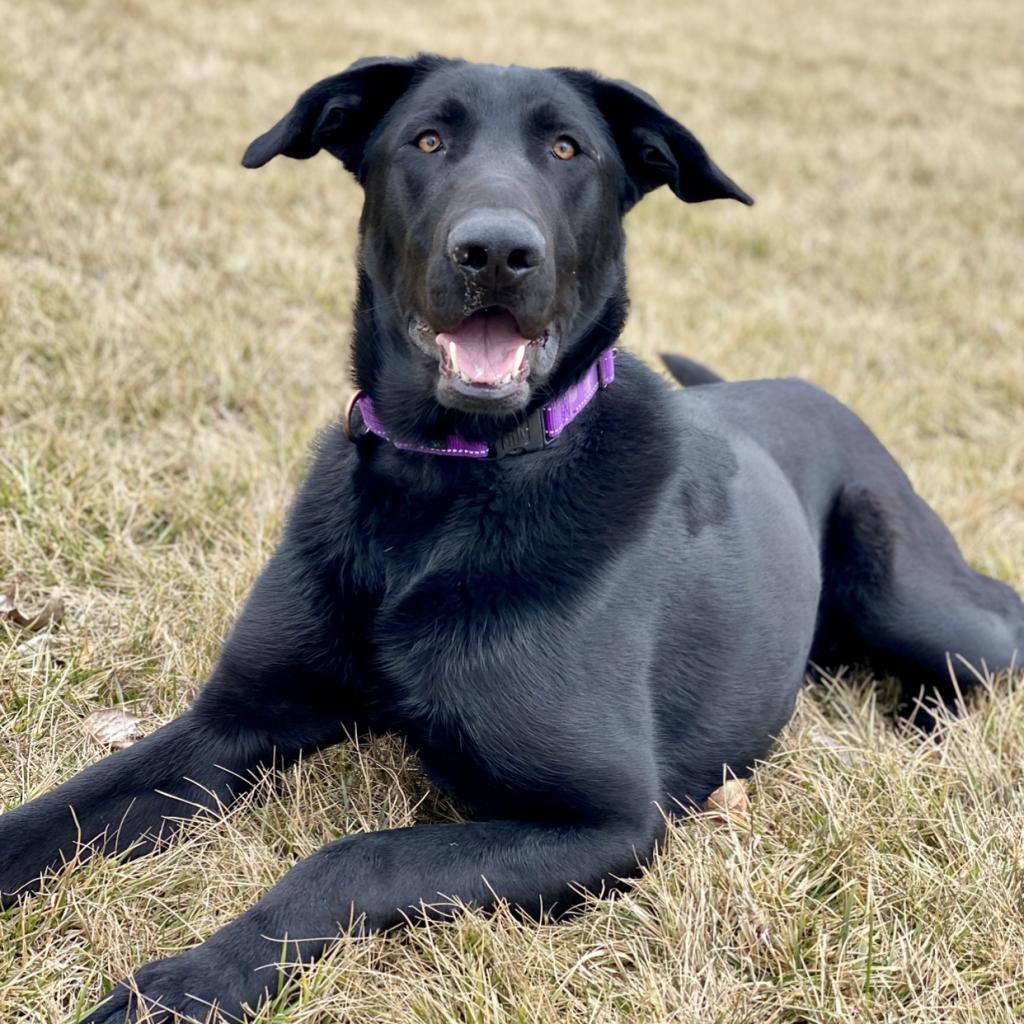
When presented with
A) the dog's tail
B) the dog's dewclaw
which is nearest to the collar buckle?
the dog's dewclaw

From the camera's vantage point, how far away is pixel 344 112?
2.74 m

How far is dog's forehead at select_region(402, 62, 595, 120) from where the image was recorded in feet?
8.41

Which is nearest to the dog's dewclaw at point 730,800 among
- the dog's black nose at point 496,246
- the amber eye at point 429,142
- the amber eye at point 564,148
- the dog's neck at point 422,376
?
the dog's neck at point 422,376

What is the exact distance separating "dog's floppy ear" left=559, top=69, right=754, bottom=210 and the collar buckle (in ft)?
2.14

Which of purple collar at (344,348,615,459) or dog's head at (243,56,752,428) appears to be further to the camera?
purple collar at (344,348,615,459)

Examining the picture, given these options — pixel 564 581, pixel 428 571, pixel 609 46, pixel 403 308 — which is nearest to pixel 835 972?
pixel 564 581

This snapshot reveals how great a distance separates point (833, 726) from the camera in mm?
3182

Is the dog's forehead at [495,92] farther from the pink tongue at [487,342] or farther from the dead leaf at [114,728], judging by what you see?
the dead leaf at [114,728]

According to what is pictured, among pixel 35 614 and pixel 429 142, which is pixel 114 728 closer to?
pixel 35 614

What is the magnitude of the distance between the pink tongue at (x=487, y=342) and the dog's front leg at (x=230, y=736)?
0.60m

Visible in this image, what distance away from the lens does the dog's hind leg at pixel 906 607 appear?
10.9 feet

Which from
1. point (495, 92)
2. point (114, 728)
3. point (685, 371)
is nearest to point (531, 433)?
point (495, 92)

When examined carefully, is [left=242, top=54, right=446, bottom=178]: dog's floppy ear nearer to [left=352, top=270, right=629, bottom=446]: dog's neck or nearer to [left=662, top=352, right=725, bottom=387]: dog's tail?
[left=352, top=270, right=629, bottom=446]: dog's neck

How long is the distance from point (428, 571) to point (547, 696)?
0.34 meters
